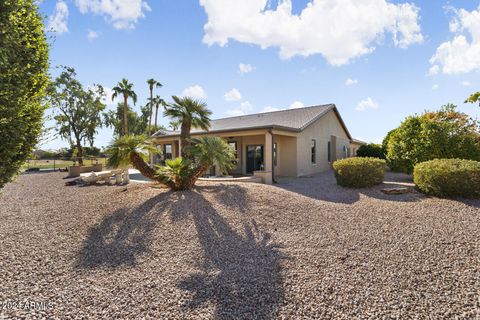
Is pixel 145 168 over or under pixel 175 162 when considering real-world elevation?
under

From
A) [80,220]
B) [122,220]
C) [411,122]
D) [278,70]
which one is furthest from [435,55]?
[80,220]

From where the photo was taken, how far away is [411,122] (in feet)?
38.6

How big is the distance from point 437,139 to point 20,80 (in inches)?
545

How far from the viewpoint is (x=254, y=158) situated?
16.1 meters

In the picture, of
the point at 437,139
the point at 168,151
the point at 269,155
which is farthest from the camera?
the point at 168,151

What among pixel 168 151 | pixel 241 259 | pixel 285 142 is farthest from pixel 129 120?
pixel 241 259

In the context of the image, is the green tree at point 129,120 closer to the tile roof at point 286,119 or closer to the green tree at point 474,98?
the tile roof at point 286,119

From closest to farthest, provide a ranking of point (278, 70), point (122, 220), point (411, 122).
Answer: point (122, 220)
point (411, 122)
point (278, 70)

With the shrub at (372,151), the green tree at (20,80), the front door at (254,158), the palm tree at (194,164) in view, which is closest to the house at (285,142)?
the front door at (254,158)

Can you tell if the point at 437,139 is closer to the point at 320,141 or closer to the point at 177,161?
the point at 320,141

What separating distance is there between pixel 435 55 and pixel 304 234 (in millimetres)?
9747

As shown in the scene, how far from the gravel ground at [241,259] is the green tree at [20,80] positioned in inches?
75.4

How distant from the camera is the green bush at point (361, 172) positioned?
9.75m

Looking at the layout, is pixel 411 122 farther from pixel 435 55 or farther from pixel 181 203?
pixel 181 203
